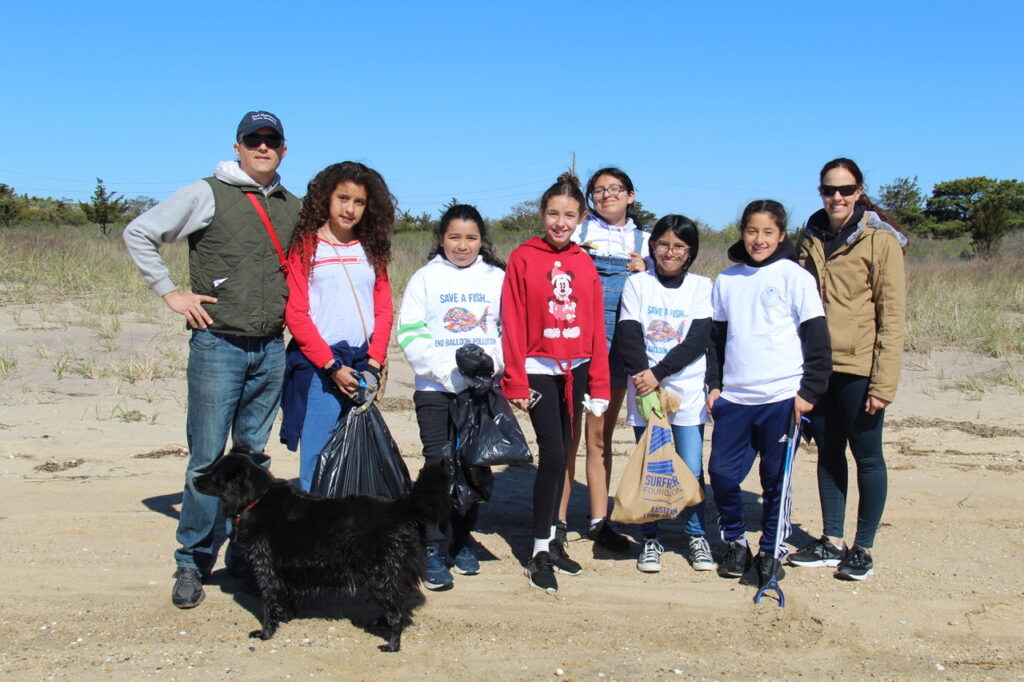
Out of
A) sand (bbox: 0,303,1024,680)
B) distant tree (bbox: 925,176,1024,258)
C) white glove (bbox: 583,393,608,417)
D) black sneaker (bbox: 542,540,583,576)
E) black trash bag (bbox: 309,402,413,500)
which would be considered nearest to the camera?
sand (bbox: 0,303,1024,680)

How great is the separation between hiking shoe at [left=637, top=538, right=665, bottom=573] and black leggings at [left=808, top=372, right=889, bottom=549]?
1.04 metres

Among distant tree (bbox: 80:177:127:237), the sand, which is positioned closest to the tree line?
distant tree (bbox: 80:177:127:237)

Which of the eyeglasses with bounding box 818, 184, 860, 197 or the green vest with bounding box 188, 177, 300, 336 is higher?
the eyeglasses with bounding box 818, 184, 860, 197

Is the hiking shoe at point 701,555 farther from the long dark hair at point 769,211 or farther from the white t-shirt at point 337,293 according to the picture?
the white t-shirt at point 337,293

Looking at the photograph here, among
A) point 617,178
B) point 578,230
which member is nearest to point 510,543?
point 578,230

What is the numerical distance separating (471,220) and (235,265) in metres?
1.25

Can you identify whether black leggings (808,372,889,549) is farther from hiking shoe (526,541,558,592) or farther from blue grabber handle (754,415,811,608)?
hiking shoe (526,541,558,592)

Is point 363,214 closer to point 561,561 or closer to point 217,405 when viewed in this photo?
point 217,405

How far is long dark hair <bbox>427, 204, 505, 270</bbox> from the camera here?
4.58m

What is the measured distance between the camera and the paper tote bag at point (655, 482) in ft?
15.4

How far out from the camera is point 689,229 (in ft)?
15.5

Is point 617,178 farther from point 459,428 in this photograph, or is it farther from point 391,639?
point 391,639

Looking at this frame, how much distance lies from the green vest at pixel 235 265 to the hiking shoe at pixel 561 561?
2.02 m

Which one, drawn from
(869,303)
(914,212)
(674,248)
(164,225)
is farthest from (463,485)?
(914,212)
